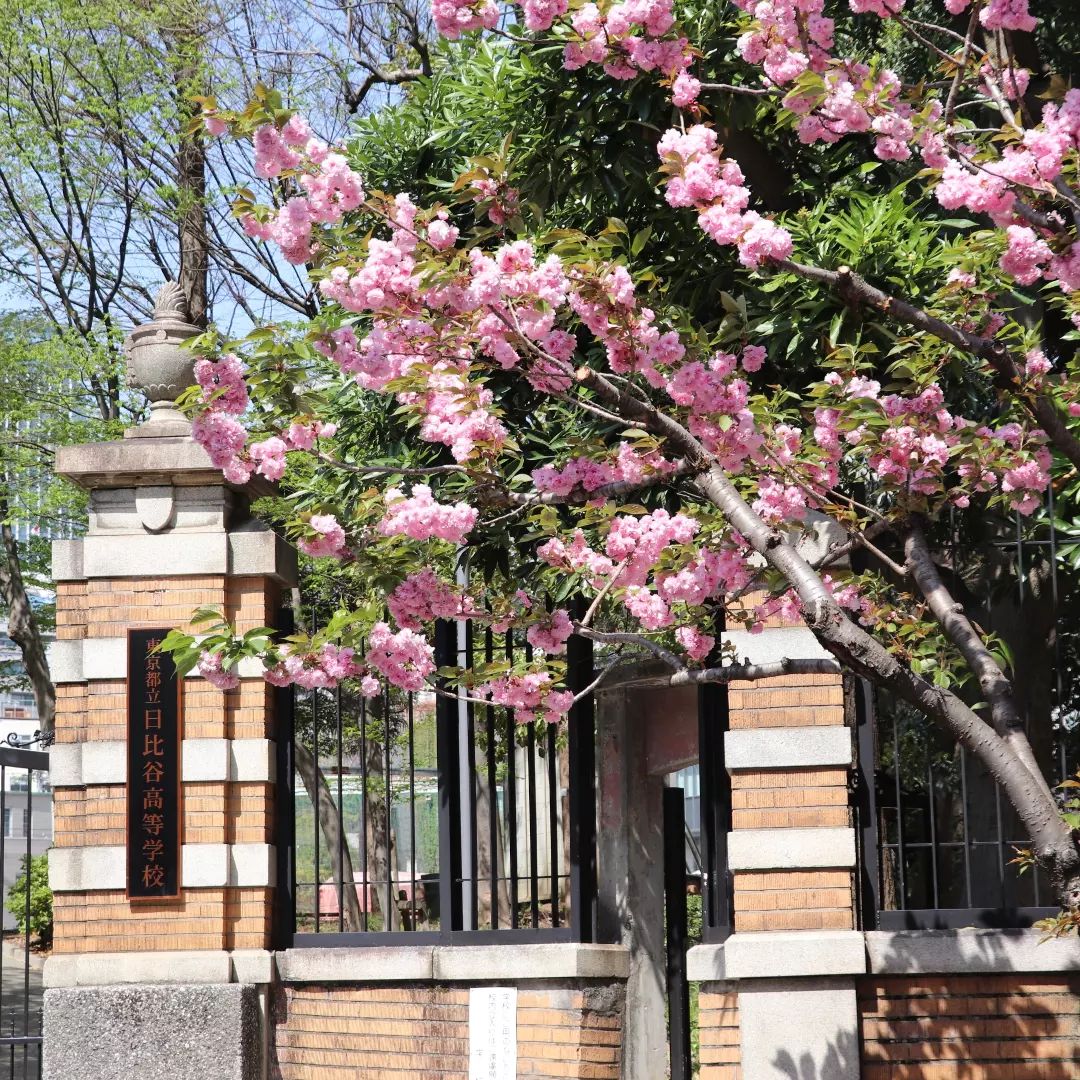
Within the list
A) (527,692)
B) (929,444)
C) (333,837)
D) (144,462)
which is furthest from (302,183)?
(333,837)

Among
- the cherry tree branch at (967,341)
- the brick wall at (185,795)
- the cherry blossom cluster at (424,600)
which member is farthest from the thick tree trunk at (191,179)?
the cherry tree branch at (967,341)

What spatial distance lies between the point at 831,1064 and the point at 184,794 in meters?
3.79

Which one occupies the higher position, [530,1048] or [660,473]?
[660,473]

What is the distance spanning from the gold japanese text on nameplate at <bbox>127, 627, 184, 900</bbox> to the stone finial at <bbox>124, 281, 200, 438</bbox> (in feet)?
3.96

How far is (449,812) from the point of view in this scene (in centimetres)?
924

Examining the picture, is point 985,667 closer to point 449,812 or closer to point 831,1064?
point 831,1064

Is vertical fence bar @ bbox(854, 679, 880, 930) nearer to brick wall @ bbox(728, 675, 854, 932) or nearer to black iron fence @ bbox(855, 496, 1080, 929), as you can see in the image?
black iron fence @ bbox(855, 496, 1080, 929)

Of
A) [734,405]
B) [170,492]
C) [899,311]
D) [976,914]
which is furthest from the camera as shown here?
[170,492]

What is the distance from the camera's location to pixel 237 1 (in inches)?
772

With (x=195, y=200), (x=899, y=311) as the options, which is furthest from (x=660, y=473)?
(x=195, y=200)

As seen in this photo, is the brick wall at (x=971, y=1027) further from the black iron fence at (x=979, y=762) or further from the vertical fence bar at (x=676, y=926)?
the vertical fence bar at (x=676, y=926)

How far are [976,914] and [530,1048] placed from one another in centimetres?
248

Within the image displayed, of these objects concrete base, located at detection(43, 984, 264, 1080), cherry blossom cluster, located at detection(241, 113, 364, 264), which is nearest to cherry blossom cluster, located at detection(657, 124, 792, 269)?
cherry blossom cluster, located at detection(241, 113, 364, 264)

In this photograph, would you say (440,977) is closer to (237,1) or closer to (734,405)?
(734,405)
